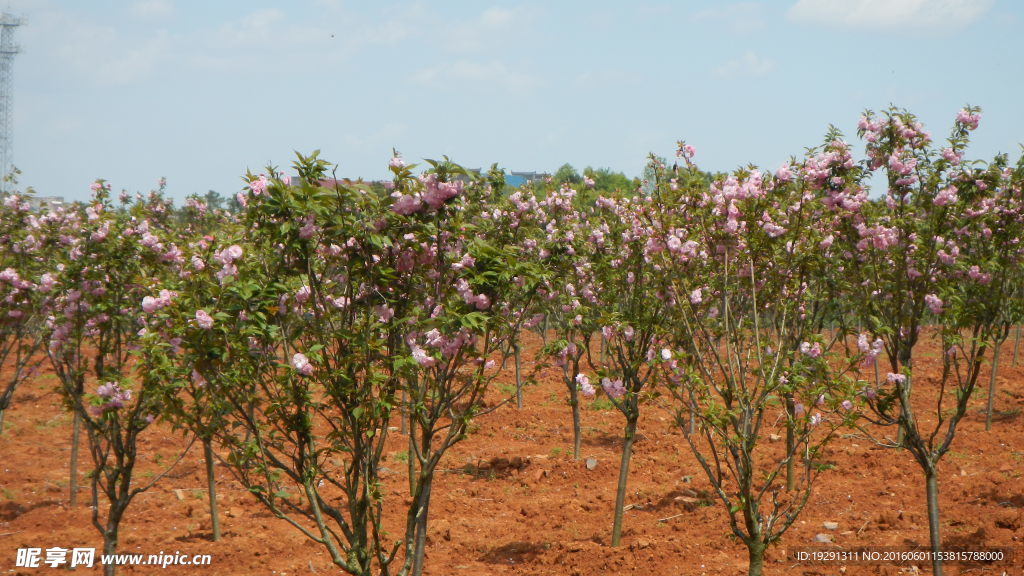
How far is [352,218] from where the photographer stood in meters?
4.88

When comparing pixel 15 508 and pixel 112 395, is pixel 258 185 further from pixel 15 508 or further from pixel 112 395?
pixel 15 508

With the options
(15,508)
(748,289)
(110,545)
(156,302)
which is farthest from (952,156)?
(15,508)

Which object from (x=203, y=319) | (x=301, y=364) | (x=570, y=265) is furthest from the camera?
(x=570, y=265)

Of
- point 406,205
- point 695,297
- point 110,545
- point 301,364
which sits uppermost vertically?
point 406,205

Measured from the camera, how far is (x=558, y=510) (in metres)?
12.1

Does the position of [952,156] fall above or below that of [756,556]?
above

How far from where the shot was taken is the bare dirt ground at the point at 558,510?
991 centimetres

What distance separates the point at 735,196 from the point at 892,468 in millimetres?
9100

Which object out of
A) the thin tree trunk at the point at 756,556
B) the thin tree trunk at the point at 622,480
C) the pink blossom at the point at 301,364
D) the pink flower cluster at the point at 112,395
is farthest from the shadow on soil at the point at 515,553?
the pink blossom at the point at 301,364

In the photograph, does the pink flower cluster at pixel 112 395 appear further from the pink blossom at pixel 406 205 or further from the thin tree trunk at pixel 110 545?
the pink blossom at pixel 406 205

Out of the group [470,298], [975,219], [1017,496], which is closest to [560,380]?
[1017,496]

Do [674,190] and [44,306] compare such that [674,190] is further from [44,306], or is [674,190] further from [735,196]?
[44,306]

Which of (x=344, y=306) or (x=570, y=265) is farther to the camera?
A: (x=570, y=265)

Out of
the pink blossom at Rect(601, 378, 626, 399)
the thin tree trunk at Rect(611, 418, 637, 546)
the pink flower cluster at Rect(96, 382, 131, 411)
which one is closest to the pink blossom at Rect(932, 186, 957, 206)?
the pink blossom at Rect(601, 378, 626, 399)
